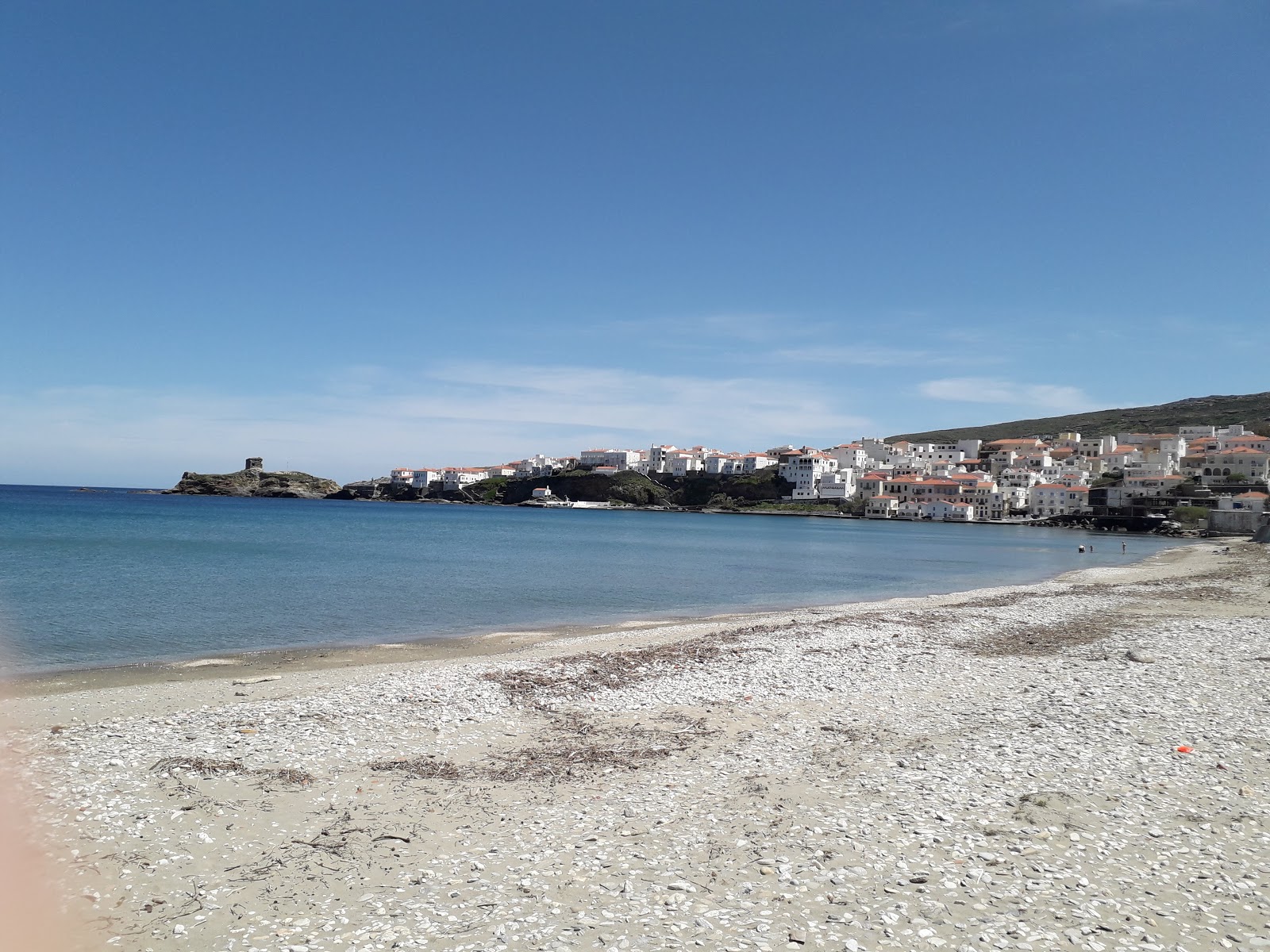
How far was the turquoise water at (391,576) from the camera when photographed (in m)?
24.1

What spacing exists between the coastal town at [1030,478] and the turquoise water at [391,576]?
3685 cm

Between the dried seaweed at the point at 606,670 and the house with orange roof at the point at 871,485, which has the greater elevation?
the house with orange roof at the point at 871,485

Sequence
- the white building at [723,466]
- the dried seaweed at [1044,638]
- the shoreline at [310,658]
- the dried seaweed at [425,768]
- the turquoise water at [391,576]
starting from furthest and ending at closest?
the white building at [723,466] → the turquoise water at [391,576] → the dried seaweed at [1044,638] → the shoreline at [310,658] → the dried seaweed at [425,768]

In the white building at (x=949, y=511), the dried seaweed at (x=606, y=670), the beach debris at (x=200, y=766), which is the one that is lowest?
the dried seaweed at (x=606, y=670)

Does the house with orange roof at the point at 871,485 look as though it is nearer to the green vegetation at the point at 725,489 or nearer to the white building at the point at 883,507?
the white building at the point at 883,507

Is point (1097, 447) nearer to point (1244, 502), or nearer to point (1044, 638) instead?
point (1244, 502)

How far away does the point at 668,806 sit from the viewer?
887 centimetres

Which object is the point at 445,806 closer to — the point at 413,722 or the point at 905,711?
the point at 413,722

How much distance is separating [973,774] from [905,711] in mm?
3427

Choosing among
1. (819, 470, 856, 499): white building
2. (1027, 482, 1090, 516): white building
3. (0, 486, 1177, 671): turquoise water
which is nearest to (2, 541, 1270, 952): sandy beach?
(0, 486, 1177, 671): turquoise water

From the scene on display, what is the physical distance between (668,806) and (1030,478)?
535 ft

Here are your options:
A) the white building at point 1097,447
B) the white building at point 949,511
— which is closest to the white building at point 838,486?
the white building at point 949,511

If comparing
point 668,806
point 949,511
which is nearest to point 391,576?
point 668,806

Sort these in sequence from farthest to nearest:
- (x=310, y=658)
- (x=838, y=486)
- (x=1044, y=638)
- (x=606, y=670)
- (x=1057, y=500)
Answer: (x=838, y=486), (x=1057, y=500), (x=1044, y=638), (x=310, y=658), (x=606, y=670)
